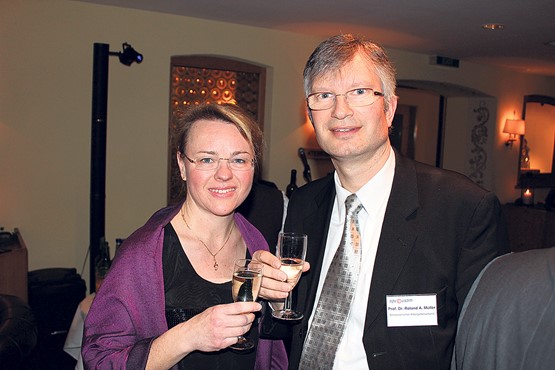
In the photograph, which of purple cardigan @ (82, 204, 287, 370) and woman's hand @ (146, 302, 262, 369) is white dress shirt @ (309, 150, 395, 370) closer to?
woman's hand @ (146, 302, 262, 369)

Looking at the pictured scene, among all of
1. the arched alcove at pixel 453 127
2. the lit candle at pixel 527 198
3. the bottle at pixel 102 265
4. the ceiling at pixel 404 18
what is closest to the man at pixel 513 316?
the bottle at pixel 102 265

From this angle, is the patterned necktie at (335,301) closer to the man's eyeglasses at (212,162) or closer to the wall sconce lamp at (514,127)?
the man's eyeglasses at (212,162)

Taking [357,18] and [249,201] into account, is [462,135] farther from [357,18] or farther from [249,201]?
[249,201]

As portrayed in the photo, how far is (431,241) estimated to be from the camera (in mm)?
1667

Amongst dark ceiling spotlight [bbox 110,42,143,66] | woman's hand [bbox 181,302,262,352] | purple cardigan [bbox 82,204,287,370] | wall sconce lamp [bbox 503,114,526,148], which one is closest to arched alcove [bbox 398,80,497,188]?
wall sconce lamp [bbox 503,114,526,148]

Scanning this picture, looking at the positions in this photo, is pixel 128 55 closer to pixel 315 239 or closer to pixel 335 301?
pixel 315 239

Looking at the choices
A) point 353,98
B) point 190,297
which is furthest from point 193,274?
point 353,98

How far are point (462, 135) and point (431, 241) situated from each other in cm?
910

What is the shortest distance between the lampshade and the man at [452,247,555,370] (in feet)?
31.5

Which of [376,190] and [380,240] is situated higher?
[376,190]

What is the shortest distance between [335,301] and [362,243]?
0.73 ft

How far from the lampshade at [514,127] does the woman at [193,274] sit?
30.3 feet

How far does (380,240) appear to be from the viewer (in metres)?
1.70

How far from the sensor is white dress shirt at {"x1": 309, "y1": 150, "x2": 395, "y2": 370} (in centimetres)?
→ 165
